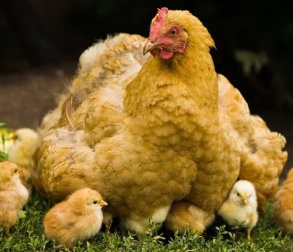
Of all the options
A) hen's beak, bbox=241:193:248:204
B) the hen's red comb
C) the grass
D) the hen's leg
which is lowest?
the grass

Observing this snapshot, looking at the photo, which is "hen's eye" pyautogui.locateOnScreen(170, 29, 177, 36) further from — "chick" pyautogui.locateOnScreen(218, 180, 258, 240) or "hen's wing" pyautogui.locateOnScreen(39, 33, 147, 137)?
"chick" pyautogui.locateOnScreen(218, 180, 258, 240)

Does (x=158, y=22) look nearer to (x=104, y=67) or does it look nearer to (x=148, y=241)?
(x=104, y=67)

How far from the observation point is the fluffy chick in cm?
648

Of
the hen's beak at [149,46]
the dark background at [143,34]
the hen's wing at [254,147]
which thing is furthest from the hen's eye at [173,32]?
the dark background at [143,34]

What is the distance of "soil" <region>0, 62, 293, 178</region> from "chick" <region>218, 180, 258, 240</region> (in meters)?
2.91

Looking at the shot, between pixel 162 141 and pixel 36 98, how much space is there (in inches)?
191

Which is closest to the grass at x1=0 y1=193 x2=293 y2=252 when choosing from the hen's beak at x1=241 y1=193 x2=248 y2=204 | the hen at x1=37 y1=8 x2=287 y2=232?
the hen at x1=37 y1=8 x2=287 y2=232

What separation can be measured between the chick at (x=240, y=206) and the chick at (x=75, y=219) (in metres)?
1.13

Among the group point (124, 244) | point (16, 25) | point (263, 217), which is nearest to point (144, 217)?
point (124, 244)

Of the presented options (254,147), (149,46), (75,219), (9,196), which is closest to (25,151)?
(9,196)

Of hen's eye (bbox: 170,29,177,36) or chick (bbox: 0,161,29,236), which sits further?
chick (bbox: 0,161,29,236)

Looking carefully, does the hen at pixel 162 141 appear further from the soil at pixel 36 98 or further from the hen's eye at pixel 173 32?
the soil at pixel 36 98

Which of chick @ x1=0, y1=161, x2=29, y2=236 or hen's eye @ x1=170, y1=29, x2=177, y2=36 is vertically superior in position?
hen's eye @ x1=170, y1=29, x2=177, y2=36

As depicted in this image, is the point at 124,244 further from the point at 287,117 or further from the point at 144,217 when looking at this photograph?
the point at 287,117
